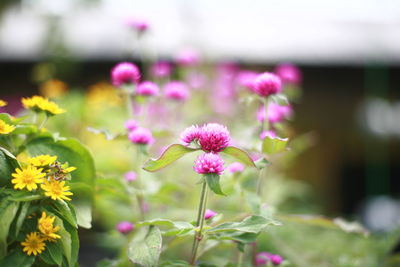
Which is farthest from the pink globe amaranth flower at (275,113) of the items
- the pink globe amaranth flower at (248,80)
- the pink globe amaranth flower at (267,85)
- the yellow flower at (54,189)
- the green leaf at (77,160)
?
the yellow flower at (54,189)

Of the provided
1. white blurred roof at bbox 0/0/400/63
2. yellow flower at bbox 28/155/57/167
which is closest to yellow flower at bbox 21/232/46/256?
yellow flower at bbox 28/155/57/167

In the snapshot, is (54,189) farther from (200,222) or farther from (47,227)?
(200,222)

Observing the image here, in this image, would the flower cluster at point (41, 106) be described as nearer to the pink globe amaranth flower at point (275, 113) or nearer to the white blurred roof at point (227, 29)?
the pink globe amaranth flower at point (275, 113)

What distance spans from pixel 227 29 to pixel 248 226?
244 cm

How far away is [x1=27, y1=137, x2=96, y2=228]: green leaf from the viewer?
0.85 meters

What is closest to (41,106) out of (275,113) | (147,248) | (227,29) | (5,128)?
(5,128)

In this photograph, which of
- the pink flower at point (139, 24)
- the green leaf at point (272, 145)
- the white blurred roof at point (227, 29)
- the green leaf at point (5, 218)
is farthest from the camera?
the white blurred roof at point (227, 29)

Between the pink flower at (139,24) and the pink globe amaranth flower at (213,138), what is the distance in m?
0.59

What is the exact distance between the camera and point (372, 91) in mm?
2795

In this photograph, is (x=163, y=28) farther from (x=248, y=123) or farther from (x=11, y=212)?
(x=11, y=212)

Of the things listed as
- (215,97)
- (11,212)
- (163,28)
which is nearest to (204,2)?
(163,28)

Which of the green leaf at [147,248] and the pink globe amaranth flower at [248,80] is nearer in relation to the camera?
the green leaf at [147,248]

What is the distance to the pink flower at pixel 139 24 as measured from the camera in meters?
1.22

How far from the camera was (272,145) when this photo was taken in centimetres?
83
